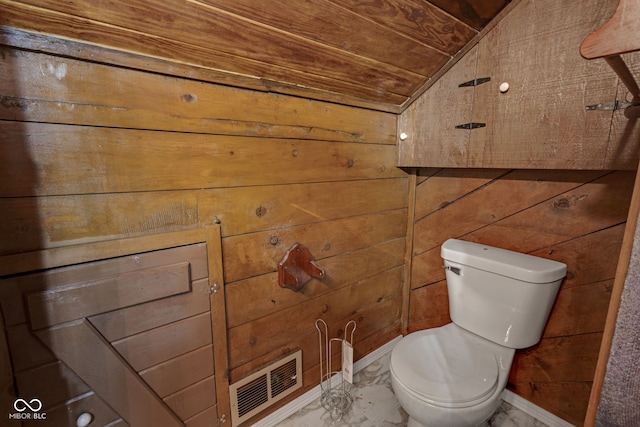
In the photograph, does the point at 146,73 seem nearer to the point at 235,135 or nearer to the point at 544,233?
the point at 235,135

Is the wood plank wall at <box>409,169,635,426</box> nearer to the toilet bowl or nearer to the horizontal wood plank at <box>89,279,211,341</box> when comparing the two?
the toilet bowl

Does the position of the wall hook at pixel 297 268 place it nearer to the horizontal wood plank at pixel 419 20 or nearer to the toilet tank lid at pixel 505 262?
the toilet tank lid at pixel 505 262

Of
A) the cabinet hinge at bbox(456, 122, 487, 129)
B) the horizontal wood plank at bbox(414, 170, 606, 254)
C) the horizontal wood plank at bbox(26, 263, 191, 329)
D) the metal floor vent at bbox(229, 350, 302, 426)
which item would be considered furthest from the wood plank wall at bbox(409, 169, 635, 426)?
the horizontal wood plank at bbox(26, 263, 191, 329)

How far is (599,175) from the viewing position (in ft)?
3.84

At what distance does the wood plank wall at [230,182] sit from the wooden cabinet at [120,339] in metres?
0.10

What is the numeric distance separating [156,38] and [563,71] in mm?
1460

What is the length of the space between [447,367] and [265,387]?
81 centimetres

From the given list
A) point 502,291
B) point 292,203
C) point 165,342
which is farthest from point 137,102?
point 502,291

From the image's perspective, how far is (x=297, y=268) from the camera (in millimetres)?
1358

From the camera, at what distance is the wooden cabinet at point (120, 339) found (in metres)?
0.81

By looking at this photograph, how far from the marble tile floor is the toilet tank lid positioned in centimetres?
79

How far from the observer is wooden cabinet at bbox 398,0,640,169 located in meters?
1.04

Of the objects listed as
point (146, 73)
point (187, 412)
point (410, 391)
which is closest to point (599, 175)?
point (410, 391)

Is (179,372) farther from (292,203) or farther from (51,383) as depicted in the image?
(292,203)
